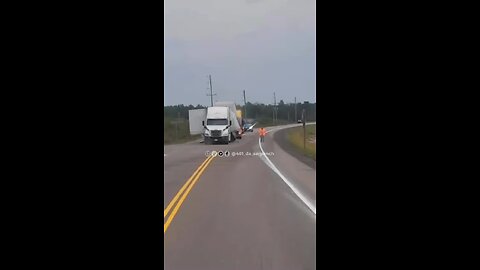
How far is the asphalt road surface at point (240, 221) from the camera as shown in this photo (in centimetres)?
471

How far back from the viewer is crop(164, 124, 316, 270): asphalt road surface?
471cm

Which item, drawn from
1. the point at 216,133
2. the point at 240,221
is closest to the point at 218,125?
the point at 216,133

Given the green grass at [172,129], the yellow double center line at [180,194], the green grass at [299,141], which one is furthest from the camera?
the green grass at [299,141]

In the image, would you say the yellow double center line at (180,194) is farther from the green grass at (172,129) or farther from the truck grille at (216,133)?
the truck grille at (216,133)

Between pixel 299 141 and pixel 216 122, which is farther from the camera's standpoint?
pixel 299 141

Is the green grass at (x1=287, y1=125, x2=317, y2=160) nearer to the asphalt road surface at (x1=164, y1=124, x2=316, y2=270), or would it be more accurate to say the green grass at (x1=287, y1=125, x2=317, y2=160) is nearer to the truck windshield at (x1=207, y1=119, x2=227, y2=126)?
the truck windshield at (x1=207, y1=119, x2=227, y2=126)

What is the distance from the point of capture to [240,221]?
22.6 feet

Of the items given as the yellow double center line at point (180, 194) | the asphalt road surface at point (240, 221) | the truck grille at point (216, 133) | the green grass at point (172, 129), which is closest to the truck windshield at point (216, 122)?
the truck grille at point (216, 133)

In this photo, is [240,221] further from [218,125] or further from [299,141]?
[299,141]
